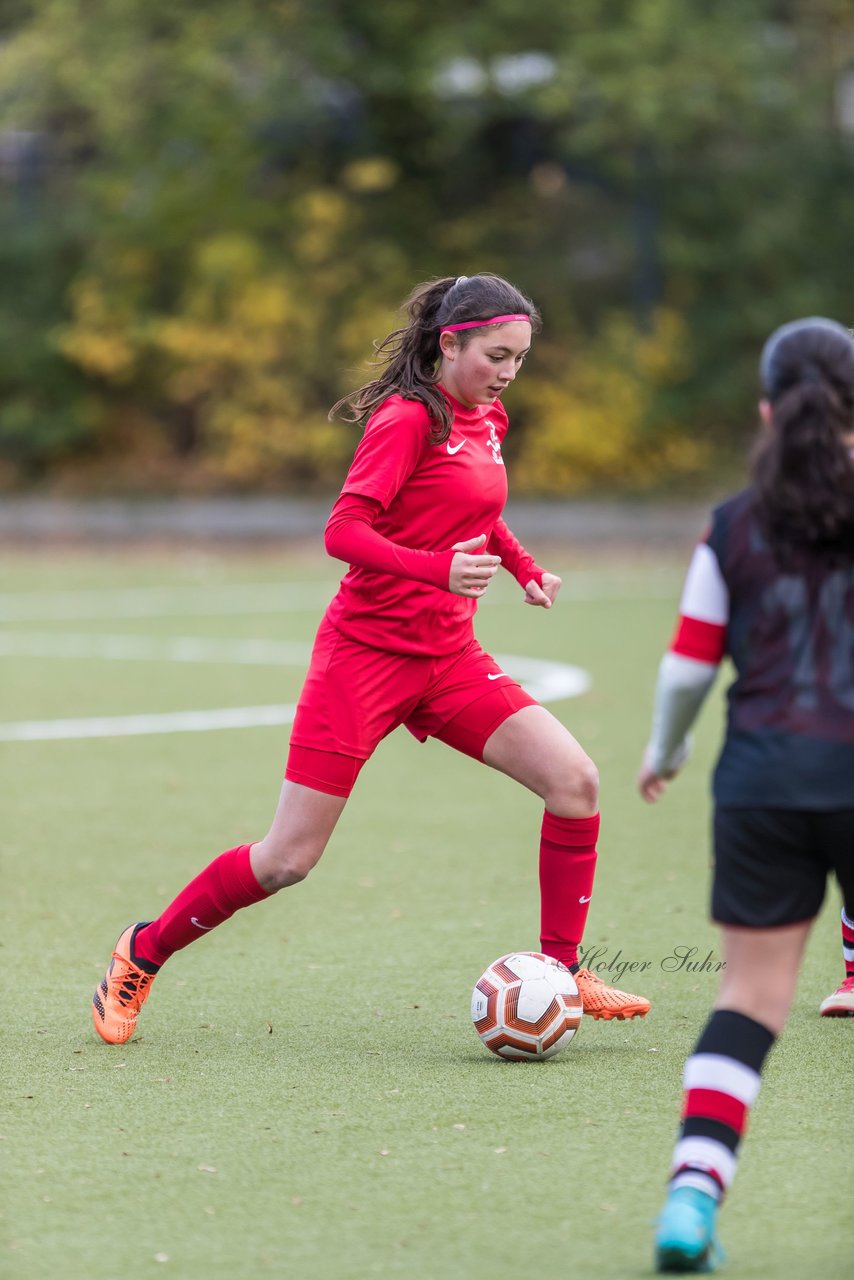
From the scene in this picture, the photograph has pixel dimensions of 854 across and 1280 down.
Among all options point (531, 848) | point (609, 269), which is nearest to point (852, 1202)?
point (531, 848)

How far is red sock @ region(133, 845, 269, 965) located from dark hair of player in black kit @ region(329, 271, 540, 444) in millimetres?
1329

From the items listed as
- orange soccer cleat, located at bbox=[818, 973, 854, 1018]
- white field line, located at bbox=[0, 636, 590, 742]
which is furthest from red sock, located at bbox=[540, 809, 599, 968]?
white field line, located at bbox=[0, 636, 590, 742]

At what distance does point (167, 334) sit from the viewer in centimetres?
2997

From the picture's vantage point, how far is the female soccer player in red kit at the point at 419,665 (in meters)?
5.26

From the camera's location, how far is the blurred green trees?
90.0 ft

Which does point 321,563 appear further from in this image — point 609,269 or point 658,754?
point 658,754

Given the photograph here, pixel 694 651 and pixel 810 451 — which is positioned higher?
pixel 810 451

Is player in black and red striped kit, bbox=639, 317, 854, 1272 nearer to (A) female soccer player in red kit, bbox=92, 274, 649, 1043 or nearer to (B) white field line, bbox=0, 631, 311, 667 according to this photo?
(A) female soccer player in red kit, bbox=92, 274, 649, 1043

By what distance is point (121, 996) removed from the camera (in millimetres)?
5504

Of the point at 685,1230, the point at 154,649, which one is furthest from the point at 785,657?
the point at 154,649

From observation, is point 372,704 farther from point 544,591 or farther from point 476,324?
point 476,324

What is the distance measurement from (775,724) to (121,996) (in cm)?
259

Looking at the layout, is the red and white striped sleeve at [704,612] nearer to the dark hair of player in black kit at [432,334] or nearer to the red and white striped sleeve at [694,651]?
the red and white striped sleeve at [694,651]

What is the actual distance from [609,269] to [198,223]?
664 cm
